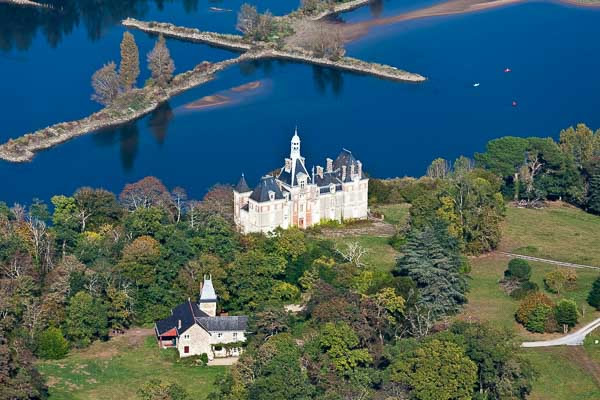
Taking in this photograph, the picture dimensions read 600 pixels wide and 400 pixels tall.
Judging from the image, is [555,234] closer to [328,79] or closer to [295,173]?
[295,173]

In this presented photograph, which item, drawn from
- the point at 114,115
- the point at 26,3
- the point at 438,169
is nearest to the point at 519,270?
the point at 438,169

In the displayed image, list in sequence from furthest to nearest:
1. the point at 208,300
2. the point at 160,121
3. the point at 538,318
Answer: the point at 160,121 < the point at 208,300 < the point at 538,318

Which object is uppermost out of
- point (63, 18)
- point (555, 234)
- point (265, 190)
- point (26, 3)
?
point (26, 3)

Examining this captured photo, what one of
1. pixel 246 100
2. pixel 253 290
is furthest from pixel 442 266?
pixel 246 100

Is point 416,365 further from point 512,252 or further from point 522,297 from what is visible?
point 512,252

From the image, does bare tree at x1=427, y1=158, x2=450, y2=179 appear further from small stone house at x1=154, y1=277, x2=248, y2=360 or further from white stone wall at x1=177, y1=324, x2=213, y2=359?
white stone wall at x1=177, y1=324, x2=213, y2=359

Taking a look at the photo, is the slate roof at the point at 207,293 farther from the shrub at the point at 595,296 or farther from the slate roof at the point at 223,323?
the shrub at the point at 595,296

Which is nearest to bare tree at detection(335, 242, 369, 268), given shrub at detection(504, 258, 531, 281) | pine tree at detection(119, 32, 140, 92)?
shrub at detection(504, 258, 531, 281)
